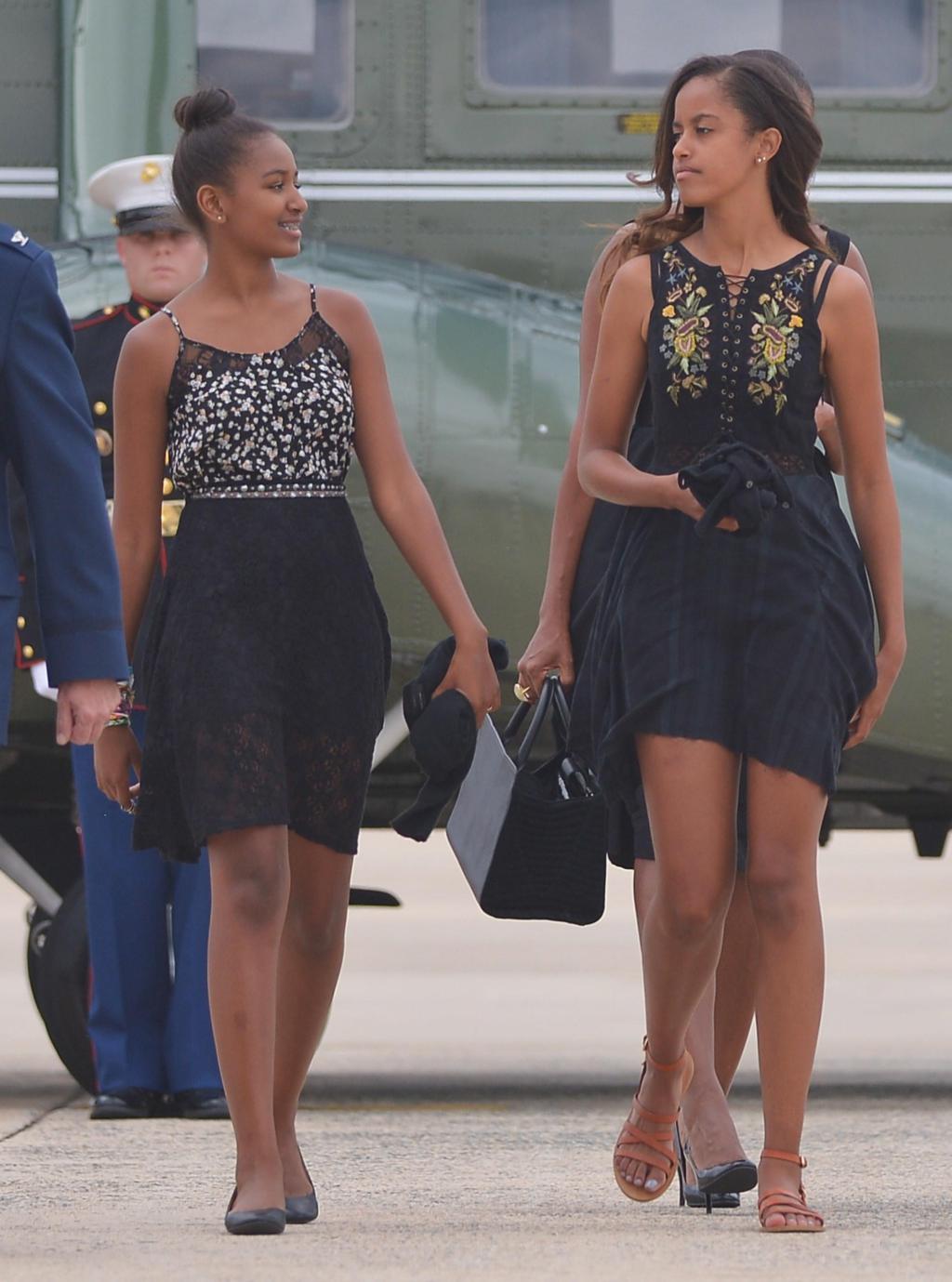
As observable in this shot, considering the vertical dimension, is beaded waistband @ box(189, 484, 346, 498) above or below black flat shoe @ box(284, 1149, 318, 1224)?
above

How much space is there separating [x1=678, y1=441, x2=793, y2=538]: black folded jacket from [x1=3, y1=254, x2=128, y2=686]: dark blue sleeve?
0.97 metres

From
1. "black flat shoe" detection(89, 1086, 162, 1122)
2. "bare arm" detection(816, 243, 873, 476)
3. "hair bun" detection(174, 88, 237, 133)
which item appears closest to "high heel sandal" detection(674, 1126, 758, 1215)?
"bare arm" detection(816, 243, 873, 476)

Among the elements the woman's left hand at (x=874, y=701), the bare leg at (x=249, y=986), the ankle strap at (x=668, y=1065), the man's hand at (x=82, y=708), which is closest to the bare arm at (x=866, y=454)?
the woman's left hand at (x=874, y=701)

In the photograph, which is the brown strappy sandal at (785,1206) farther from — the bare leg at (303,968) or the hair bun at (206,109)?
the hair bun at (206,109)

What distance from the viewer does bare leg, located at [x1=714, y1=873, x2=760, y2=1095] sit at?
4.97 meters

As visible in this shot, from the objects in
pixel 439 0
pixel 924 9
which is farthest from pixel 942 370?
pixel 439 0

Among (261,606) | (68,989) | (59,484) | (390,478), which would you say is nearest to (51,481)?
(59,484)

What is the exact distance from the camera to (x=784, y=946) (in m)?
4.46

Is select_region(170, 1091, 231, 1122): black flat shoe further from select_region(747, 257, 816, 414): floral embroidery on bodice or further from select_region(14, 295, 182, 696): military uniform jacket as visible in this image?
select_region(747, 257, 816, 414): floral embroidery on bodice

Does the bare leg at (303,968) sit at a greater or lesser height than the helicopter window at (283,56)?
lesser

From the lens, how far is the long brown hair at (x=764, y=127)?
4594 millimetres

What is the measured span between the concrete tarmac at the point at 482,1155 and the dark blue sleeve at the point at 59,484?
93cm

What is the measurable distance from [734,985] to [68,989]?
260 cm

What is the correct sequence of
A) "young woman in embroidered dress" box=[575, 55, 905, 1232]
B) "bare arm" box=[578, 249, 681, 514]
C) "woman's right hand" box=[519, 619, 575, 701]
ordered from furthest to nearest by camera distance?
1. "woman's right hand" box=[519, 619, 575, 701]
2. "bare arm" box=[578, 249, 681, 514]
3. "young woman in embroidered dress" box=[575, 55, 905, 1232]
